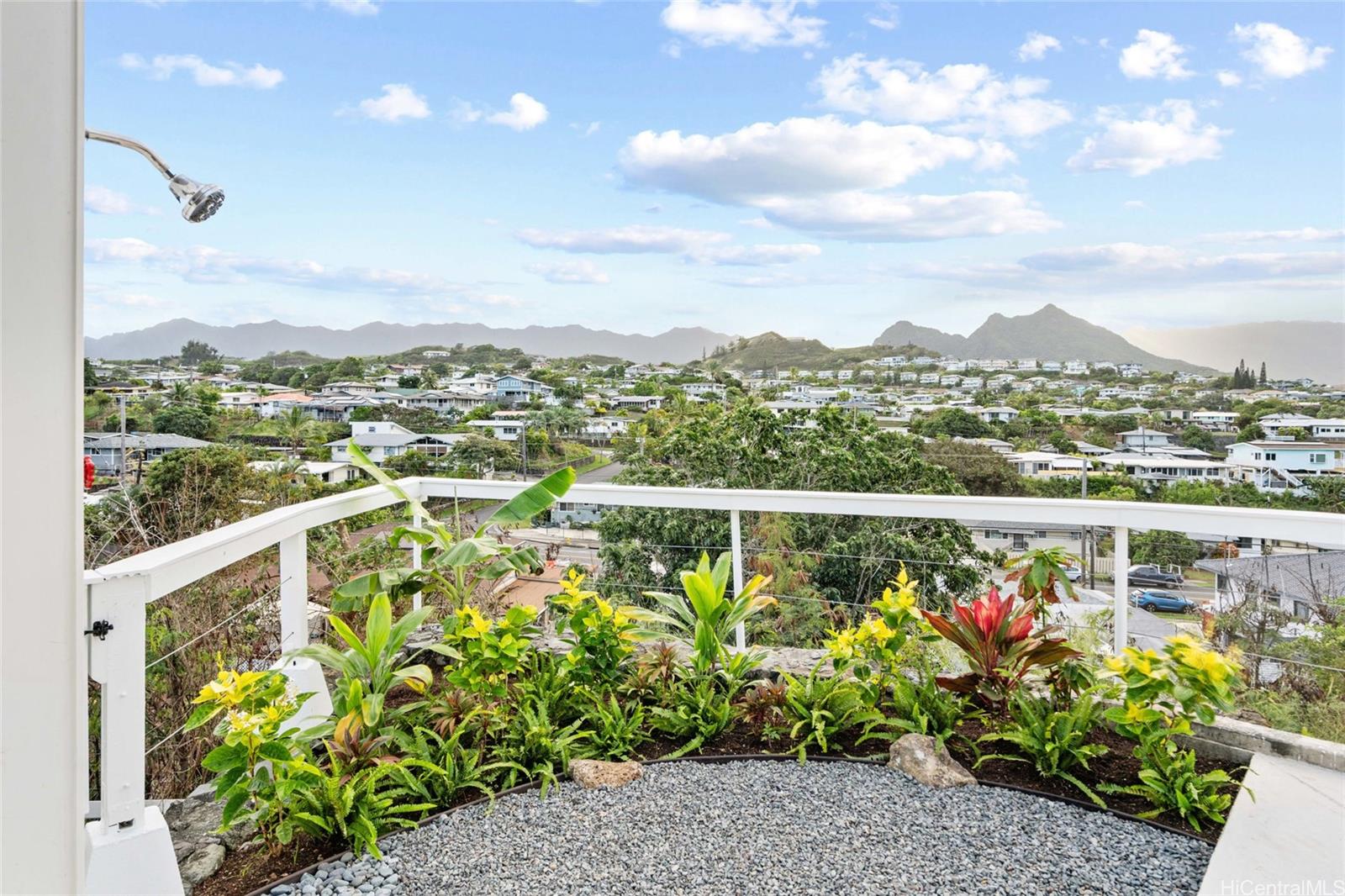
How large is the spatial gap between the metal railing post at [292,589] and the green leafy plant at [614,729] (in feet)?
3.40

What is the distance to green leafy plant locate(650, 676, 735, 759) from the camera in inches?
101

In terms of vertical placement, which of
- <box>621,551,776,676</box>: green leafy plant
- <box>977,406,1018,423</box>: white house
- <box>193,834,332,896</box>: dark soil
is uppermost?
<box>977,406,1018,423</box>: white house

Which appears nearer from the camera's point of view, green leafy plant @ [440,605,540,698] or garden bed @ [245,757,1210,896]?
garden bed @ [245,757,1210,896]

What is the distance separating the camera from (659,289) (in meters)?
12.7

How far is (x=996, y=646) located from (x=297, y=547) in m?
2.35

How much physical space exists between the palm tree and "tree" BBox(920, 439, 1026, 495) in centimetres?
837

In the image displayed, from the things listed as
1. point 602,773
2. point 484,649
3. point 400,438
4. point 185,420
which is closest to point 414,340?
point 185,420

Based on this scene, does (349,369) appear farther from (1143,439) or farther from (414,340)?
(1143,439)

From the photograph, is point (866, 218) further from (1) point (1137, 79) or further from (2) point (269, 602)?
(2) point (269, 602)

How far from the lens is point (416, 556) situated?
349 centimetres

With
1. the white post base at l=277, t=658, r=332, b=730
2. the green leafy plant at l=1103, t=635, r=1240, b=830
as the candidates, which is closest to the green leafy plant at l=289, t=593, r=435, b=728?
the white post base at l=277, t=658, r=332, b=730

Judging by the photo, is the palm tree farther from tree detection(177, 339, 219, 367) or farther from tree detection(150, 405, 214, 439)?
tree detection(177, 339, 219, 367)

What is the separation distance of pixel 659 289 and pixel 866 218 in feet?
11.3

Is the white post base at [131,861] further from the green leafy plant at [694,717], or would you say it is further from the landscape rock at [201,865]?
the green leafy plant at [694,717]
